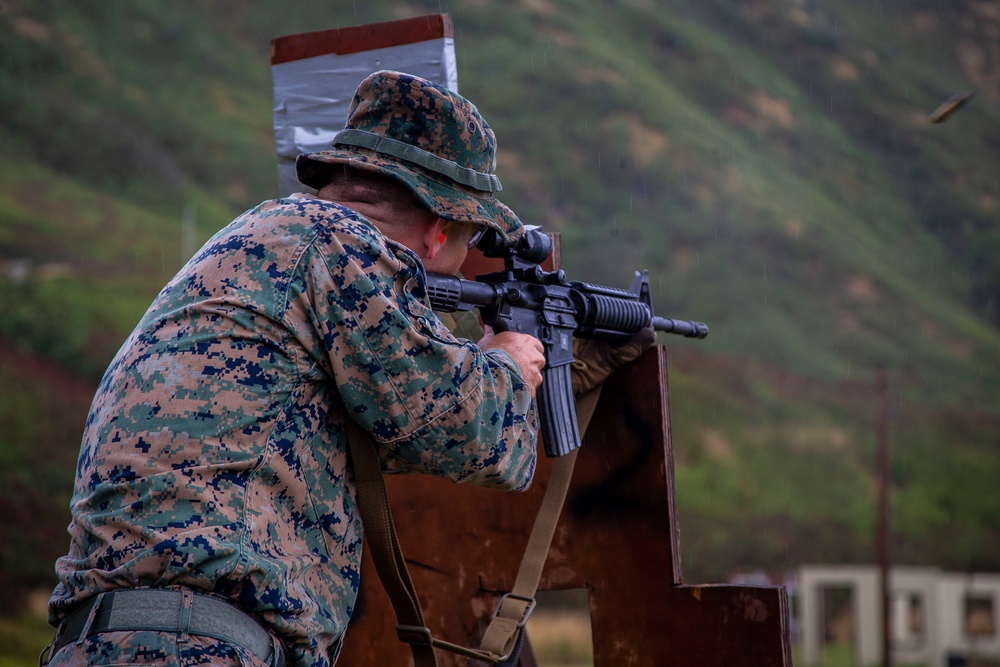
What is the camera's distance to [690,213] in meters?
44.7

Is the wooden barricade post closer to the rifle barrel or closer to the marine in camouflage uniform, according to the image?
the rifle barrel

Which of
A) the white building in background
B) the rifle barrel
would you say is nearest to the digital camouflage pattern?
the rifle barrel

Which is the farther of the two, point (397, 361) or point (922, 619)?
point (922, 619)

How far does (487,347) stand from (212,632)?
1.20 meters

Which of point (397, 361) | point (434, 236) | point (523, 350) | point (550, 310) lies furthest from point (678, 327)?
point (397, 361)

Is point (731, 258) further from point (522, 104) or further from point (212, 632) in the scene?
point (212, 632)

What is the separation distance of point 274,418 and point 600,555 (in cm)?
166

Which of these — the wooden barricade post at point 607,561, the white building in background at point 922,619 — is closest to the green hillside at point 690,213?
the white building in background at point 922,619

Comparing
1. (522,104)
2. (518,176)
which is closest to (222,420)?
(518,176)

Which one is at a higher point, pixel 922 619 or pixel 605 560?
pixel 605 560

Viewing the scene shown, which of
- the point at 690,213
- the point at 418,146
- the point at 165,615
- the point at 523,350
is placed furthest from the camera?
the point at 690,213

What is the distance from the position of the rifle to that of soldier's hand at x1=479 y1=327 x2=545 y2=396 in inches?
5.0

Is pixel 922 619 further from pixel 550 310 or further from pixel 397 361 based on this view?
pixel 397 361

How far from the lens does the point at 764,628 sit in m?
3.20
